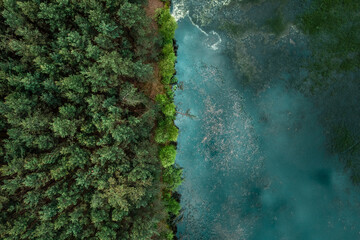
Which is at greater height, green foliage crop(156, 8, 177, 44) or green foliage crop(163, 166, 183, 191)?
green foliage crop(156, 8, 177, 44)

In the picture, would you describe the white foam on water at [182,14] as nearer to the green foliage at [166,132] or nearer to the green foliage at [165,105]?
the green foliage at [165,105]

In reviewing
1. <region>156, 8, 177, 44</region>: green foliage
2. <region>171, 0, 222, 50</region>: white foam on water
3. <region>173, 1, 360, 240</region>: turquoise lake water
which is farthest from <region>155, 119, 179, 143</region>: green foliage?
<region>171, 0, 222, 50</region>: white foam on water

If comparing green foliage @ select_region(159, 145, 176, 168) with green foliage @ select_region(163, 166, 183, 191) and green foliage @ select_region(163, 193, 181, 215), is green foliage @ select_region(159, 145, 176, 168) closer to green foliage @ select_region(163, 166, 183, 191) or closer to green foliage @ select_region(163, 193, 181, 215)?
green foliage @ select_region(163, 166, 183, 191)

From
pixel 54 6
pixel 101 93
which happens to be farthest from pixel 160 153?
pixel 54 6

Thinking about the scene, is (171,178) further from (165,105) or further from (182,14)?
(182,14)

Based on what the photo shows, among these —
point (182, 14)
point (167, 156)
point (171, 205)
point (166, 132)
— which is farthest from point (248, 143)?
point (182, 14)

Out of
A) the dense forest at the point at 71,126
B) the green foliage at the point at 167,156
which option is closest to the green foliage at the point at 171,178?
the green foliage at the point at 167,156
